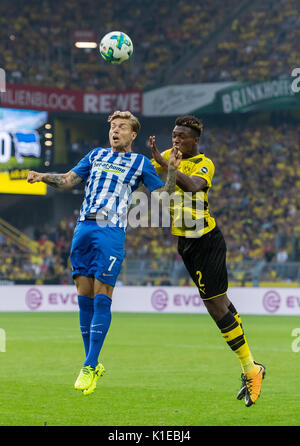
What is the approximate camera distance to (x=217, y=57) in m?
36.5

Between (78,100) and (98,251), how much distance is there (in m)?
28.3

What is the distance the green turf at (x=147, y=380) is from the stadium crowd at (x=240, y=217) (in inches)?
395

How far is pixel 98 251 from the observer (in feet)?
23.1

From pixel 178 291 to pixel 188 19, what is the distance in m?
19.6

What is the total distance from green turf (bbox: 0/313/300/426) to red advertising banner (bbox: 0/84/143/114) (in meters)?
16.6

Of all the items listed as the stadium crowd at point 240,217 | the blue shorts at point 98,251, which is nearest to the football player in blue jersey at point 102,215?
the blue shorts at point 98,251

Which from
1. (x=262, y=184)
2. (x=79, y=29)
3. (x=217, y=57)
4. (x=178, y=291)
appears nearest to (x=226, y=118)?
(x=217, y=57)

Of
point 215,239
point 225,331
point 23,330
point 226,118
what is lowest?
point 23,330

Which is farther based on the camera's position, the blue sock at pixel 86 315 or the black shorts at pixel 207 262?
the black shorts at pixel 207 262

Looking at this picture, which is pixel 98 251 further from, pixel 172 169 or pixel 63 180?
pixel 172 169

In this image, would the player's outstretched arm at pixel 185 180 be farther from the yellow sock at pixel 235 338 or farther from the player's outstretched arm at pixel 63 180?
the yellow sock at pixel 235 338

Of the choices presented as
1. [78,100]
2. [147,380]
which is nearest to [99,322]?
[147,380]

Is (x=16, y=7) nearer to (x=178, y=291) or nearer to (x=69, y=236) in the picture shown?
(x=69, y=236)

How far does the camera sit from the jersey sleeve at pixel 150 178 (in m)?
7.18
